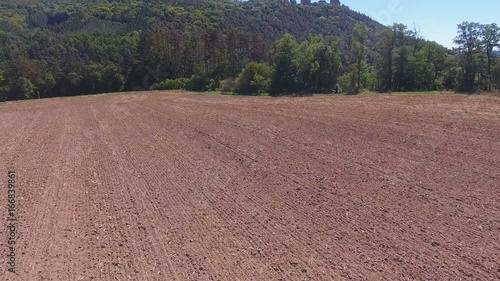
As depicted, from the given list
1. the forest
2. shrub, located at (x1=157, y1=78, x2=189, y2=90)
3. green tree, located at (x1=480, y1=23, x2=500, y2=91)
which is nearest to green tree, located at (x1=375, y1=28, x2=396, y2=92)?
the forest

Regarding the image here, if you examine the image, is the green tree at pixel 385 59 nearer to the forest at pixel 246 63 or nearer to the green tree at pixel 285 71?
the forest at pixel 246 63

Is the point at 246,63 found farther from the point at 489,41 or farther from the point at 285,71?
the point at 489,41

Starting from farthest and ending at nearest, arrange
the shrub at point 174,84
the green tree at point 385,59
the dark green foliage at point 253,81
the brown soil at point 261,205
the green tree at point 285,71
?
the shrub at point 174,84 → the dark green foliage at point 253,81 → the green tree at point 285,71 → the green tree at point 385,59 → the brown soil at point 261,205

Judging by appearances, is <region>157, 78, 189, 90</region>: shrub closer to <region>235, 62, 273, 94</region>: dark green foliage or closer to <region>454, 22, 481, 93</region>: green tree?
<region>235, 62, 273, 94</region>: dark green foliage

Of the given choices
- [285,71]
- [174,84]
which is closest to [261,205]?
[285,71]

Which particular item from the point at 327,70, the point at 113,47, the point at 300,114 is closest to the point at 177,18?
the point at 113,47

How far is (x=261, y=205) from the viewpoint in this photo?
481 inches

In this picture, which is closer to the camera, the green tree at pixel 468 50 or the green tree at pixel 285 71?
the green tree at pixel 468 50

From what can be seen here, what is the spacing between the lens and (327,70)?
59.7m

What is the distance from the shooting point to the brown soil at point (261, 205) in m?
8.69

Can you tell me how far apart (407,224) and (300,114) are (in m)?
22.8

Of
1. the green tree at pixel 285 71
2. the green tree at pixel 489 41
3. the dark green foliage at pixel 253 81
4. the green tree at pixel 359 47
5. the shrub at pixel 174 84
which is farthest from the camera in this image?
the shrub at pixel 174 84

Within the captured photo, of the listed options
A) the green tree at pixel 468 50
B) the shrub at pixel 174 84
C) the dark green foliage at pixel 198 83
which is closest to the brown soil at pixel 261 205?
the green tree at pixel 468 50

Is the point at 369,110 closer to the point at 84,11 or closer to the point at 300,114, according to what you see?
the point at 300,114
